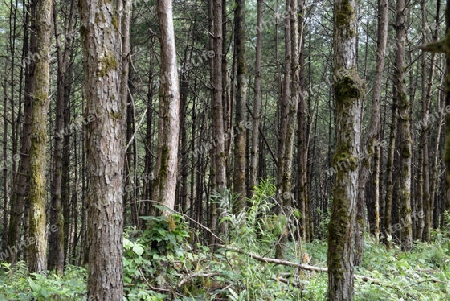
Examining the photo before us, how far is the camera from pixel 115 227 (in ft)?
13.1

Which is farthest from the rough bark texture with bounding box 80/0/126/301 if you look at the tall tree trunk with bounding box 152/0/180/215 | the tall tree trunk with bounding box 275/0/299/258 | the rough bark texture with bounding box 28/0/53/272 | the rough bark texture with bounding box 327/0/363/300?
the tall tree trunk with bounding box 275/0/299/258

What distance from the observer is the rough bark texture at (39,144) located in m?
7.44

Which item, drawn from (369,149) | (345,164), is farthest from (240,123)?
(345,164)

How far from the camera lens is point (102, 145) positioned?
3906 millimetres

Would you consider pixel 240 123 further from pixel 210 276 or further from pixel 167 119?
pixel 210 276

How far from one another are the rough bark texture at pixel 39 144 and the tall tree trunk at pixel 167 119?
2.91m

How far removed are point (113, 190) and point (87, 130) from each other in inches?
23.8

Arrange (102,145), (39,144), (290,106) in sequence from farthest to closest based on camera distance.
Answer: (290,106)
(39,144)
(102,145)

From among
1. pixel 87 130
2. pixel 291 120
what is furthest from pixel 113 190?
pixel 291 120

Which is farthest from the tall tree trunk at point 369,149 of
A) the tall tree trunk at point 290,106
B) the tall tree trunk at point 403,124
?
the tall tree trunk at point 290,106

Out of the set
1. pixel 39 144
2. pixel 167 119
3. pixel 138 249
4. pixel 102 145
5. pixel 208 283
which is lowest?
pixel 208 283

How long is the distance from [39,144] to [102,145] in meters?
4.29

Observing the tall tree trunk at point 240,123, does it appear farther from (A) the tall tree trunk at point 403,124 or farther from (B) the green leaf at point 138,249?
(B) the green leaf at point 138,249

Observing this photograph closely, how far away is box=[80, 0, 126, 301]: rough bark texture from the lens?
390 cm
